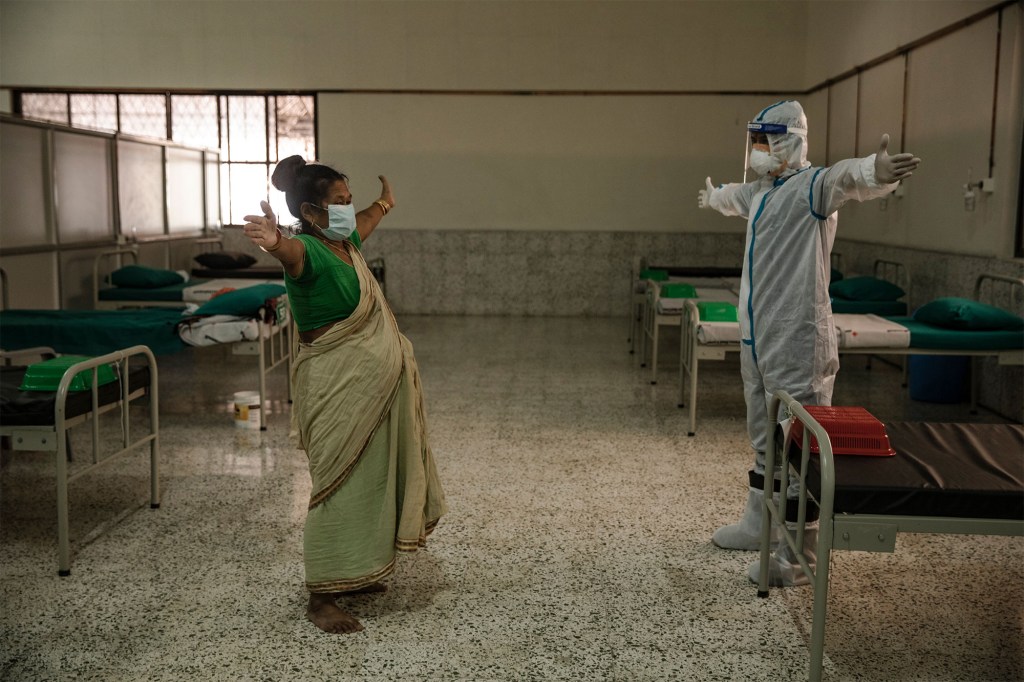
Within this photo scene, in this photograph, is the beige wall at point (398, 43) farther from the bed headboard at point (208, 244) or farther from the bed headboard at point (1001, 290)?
the bed headboard at point (1001, 290)

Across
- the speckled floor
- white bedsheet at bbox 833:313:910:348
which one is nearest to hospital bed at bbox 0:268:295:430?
the speckled floor

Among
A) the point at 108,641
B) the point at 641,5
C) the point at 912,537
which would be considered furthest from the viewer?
the point at 641,5

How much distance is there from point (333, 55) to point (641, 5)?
390cm

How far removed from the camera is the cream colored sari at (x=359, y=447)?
2.89 m

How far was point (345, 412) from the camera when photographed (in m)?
2.89

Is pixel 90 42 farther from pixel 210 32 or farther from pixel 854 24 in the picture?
pixel 854 24

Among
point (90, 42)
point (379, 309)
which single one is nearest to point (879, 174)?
point (379, 309)

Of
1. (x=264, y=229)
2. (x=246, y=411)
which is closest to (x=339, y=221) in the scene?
(x=264, y=229)

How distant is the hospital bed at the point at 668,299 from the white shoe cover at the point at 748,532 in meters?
2.94

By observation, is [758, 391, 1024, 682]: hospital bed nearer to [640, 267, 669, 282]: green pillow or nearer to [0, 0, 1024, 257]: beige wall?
[640, 267, 669, 282]: green pillow

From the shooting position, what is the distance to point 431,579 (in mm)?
3389

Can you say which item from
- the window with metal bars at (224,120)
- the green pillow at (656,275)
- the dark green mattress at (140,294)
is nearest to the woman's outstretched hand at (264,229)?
the dark green mattress at (140,294)

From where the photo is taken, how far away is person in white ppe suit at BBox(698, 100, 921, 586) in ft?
11.0

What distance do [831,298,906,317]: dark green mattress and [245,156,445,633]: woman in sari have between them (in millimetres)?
5023
